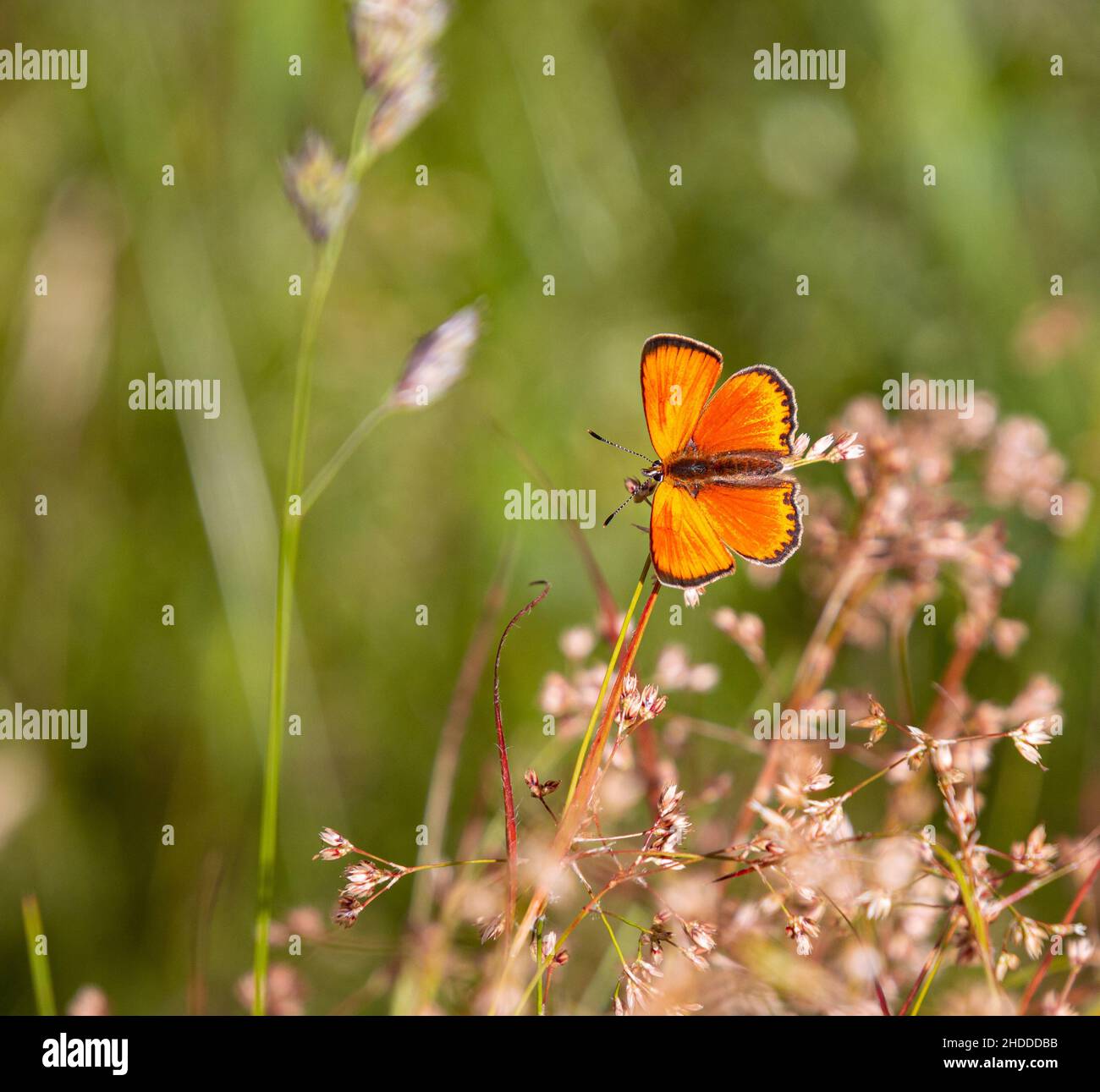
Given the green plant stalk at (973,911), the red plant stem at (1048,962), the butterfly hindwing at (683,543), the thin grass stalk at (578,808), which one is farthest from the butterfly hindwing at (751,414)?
the red plant stem at (1048,962)

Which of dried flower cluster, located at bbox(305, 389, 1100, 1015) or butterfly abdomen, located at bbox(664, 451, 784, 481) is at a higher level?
butterfly abdomen, located at bbox(664, 451, 784, 481)

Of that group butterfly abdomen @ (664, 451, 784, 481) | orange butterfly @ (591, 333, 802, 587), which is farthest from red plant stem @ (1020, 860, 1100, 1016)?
butterfly abdomen @ (664, 451, 784, 481)

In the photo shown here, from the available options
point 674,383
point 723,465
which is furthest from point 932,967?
point 674,383

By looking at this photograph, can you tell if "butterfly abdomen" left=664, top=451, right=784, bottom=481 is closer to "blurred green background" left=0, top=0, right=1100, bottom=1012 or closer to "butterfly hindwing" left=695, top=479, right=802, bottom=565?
"butterfly hindwing" left=695, top=479, right=802, bottom=565

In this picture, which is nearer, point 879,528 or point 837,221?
point 879,528
